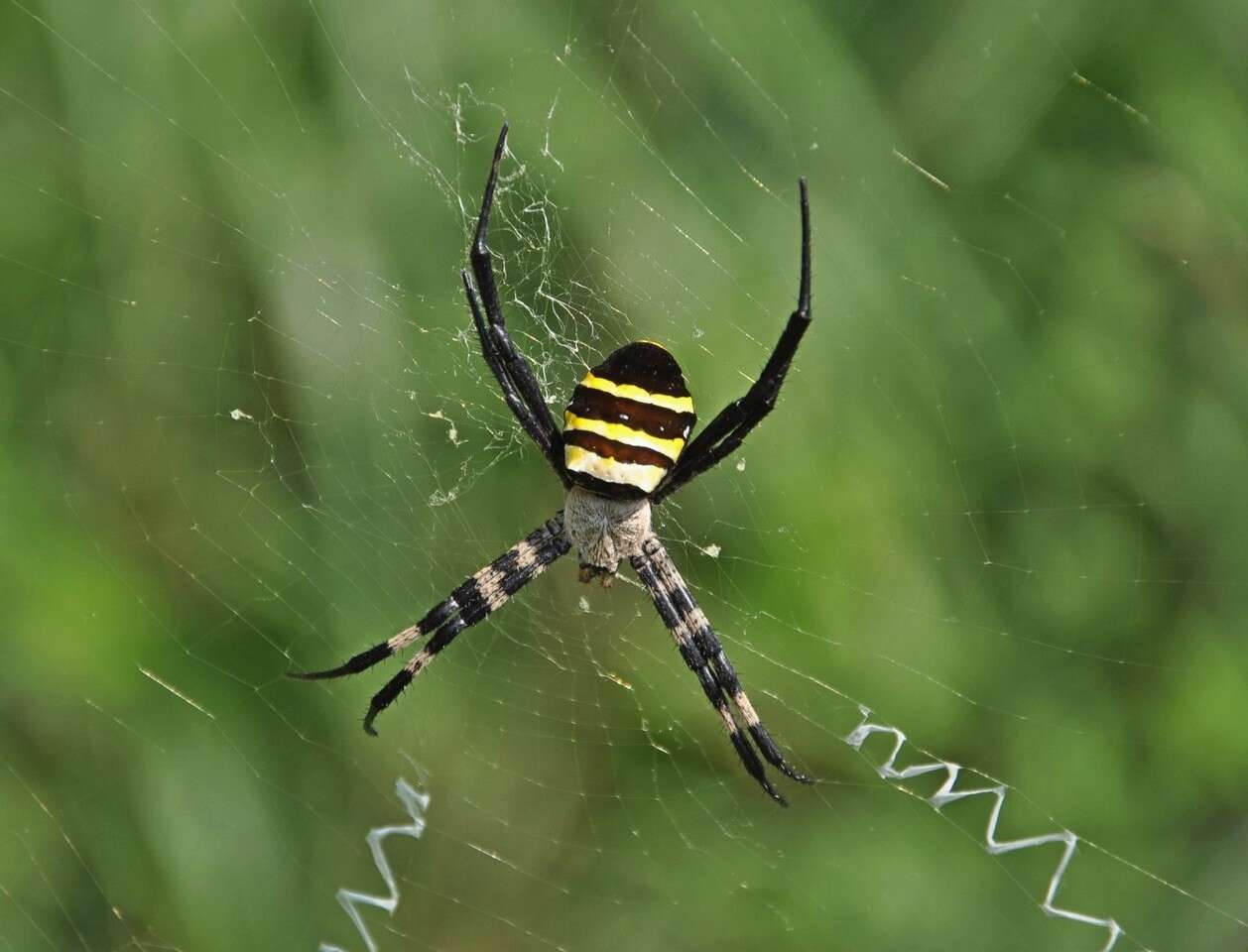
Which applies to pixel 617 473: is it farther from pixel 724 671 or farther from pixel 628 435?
pixel 724 671

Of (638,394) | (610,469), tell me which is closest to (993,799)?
(610,469)

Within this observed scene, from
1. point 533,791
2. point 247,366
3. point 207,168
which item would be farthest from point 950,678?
point 207,168

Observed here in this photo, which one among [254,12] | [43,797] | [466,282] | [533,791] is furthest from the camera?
[533,791]

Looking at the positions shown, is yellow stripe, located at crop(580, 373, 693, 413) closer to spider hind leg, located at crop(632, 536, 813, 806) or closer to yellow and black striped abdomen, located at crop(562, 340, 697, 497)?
yellow and black striped abdomen, located at crop(562, 340, 697, 497)

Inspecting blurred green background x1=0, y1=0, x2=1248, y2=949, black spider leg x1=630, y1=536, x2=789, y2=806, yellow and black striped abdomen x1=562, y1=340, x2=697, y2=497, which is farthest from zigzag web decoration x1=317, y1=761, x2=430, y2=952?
yellow and black striped abdomen x1=562, y1=340, x2=697, y2=497

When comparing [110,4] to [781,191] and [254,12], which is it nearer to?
[254,12]

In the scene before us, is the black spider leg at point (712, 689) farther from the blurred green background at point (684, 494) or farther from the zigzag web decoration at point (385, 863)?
the zigzag web decoration at point (385, 863)
